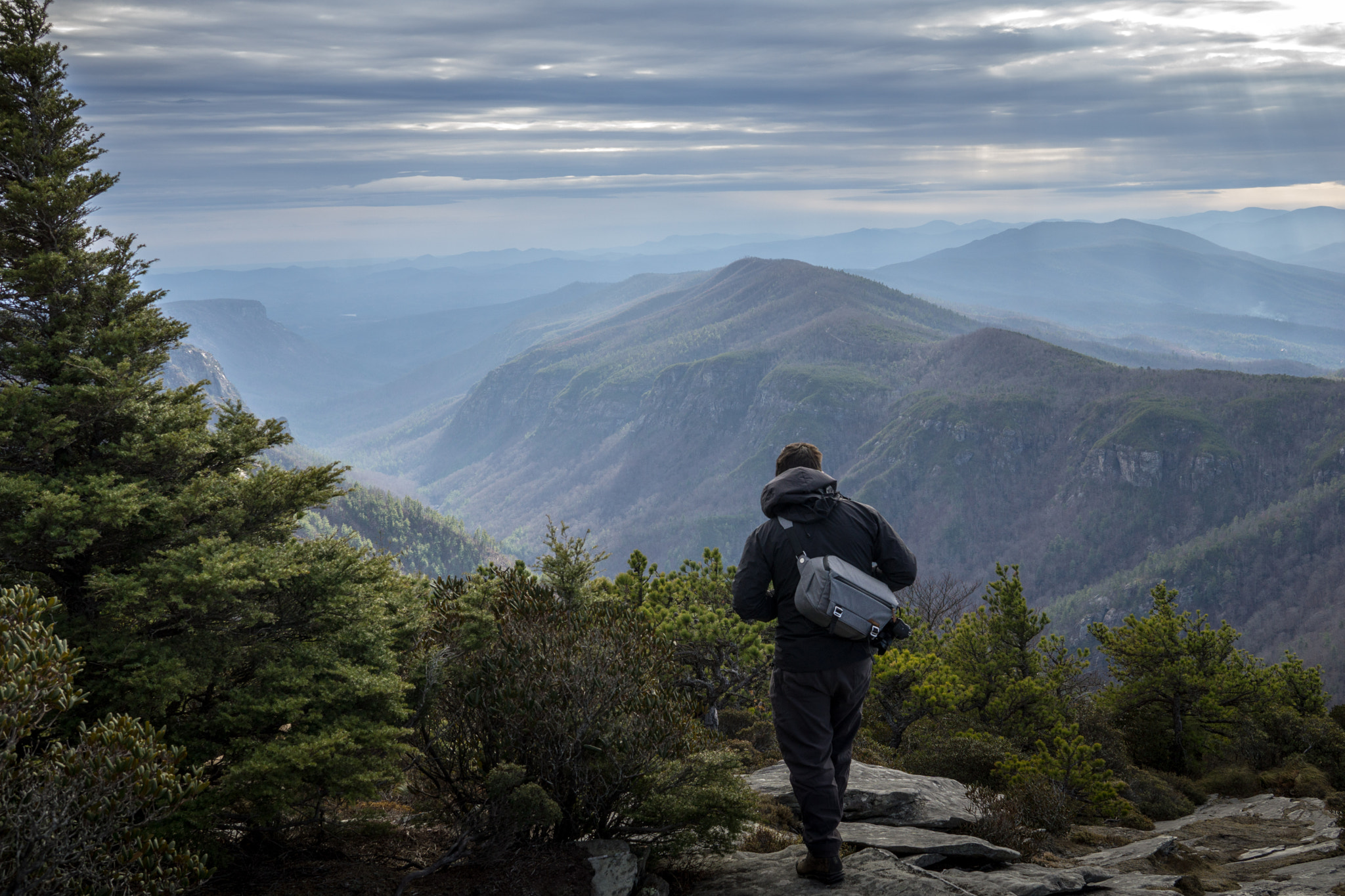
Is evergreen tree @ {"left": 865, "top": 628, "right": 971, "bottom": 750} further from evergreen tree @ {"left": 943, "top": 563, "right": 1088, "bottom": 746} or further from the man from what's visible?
the man

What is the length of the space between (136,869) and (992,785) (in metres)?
12.8

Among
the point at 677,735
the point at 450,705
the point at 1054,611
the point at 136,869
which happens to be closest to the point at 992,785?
the point at 677,735

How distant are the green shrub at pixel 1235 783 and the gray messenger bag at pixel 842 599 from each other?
16.1 meters

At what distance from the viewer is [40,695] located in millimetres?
5168

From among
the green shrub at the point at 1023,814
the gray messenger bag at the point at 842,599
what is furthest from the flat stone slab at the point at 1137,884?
the gray messenger bag at the point at 842,599

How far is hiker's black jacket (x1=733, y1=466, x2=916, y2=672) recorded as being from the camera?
7012 millimetres

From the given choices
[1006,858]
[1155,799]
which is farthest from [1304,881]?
[1155,799]

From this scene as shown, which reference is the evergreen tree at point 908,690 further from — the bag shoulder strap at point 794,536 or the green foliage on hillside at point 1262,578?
the green foliage on hillside at point 1262,578

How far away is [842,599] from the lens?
6.74 metres

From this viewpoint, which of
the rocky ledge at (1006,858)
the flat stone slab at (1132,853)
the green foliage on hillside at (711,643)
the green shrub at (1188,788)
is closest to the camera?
the rocky ledge at (1006,858)

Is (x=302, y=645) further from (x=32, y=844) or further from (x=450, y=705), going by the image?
(x=32, y=844)

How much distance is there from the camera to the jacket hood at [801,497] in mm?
7062

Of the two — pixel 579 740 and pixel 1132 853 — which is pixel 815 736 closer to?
pixel 579 740

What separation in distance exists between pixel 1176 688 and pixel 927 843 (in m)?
15.0
